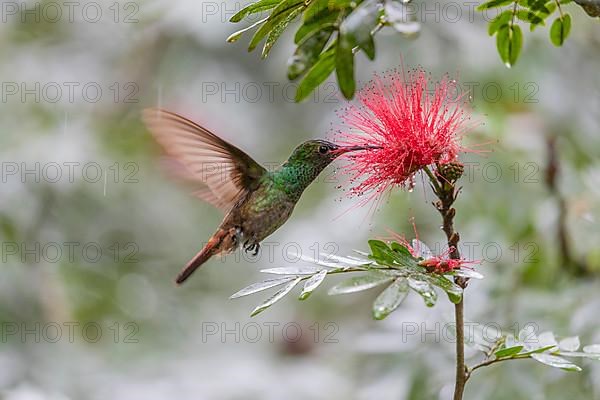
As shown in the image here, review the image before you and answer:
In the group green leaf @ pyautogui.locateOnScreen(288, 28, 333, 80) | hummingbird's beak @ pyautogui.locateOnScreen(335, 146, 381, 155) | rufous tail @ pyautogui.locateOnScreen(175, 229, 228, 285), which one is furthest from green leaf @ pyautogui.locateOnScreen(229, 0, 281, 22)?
rufous tail @ pyautogui.locateOnScreen(175, 229, 228, 285)

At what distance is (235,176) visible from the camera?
5.80 ft

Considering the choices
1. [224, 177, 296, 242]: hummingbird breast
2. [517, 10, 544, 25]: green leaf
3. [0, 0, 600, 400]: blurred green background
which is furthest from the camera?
[0, 0, 600, 400]: blurred green background

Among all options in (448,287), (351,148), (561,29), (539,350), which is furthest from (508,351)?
(561,29)

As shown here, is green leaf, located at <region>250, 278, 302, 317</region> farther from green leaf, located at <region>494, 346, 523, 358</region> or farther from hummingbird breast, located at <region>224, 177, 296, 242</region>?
hummingbird breast, located at <region>224, 177, 296, 242</region>

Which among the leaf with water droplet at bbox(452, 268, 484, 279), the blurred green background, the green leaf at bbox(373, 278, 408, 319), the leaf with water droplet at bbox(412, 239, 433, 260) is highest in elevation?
the leaf with water droplet at bbox(452, 268, 484, 279)

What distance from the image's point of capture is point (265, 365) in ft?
10.9

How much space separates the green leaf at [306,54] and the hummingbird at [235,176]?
1.61ft

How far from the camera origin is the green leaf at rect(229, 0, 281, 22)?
45.1 inches

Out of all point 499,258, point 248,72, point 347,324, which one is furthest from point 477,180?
point 248,72

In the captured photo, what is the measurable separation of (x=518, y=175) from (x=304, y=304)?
154 cm

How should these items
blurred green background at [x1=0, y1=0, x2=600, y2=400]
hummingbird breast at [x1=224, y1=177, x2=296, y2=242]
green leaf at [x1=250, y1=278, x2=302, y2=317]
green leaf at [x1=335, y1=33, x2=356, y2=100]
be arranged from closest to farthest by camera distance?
1. green leaf at [x1=335, y1=33, x2=356, y2=100]
2. green leaf at [x1=250, y1=278, x2=302, y2=317]
3. hummingbird breast at [x1=224, y1=177, x2=296, y2=242]
4. blurred green background at [x1=0, y1=0, x2=600, y2=400]

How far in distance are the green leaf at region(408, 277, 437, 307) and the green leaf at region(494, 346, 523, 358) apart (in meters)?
0.17

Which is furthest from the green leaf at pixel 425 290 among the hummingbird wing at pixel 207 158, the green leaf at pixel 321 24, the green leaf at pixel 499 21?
the hummingbird wing at pixel 207 158

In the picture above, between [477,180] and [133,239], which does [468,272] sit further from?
[133,239]
